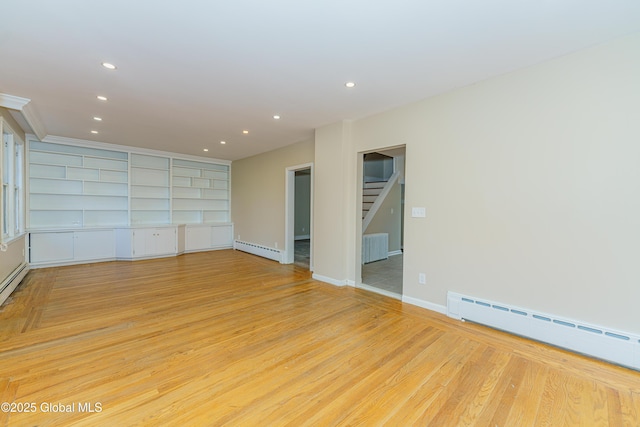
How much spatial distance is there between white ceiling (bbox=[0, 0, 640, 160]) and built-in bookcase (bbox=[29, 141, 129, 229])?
2.49 meters

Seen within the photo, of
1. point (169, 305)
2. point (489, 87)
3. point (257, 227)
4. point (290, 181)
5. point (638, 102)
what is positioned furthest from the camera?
point (257, 227)

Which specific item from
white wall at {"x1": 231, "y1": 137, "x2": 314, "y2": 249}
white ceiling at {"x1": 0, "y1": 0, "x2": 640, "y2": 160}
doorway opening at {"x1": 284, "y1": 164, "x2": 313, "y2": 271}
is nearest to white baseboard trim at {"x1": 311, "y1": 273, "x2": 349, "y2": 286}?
doorway opening at {"x1": 284, "y1": 164, "x2": 313, "y2": 271}

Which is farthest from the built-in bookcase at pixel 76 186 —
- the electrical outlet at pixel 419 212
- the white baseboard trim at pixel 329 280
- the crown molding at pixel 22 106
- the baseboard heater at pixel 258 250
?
the electrical outlet at pixel 419 212

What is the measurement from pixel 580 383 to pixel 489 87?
2.62 meters

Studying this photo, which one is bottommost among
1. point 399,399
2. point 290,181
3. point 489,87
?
point 399,399

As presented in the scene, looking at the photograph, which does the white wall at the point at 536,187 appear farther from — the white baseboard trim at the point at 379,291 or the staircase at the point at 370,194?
the staircase at the point at 370,194

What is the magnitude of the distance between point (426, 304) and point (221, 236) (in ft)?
19.0

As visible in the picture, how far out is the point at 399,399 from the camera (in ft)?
5.83

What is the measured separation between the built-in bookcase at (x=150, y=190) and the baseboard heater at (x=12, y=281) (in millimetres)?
2102

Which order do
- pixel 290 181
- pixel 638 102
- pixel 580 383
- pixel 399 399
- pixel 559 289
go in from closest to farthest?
pixel 399 399, pixel 580 383, pixel 638 102, pixel 559 289, pixel 290 181

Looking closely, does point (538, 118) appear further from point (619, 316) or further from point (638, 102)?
point (619, 316)

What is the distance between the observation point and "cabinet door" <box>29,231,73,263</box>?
5.00 meters

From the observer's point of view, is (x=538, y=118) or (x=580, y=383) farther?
(x=538, y=118)

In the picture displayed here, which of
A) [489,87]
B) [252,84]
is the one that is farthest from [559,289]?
[252,84]
